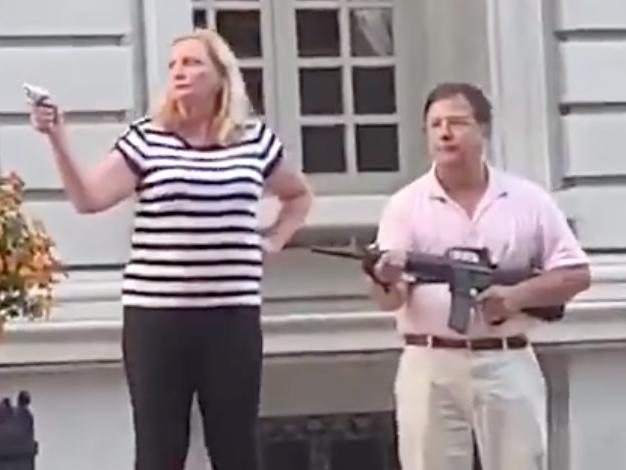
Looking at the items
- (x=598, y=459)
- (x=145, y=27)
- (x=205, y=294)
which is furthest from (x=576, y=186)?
(x=205, y=294)

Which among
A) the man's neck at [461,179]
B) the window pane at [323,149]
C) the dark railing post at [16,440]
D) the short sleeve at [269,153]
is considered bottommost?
the dark railing post at [16,440]

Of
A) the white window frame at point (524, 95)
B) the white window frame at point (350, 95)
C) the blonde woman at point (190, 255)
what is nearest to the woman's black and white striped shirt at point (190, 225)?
the blonde woman at point (190, 255)

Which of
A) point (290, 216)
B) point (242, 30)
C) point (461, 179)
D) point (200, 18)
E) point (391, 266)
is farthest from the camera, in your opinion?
point (242, 30)

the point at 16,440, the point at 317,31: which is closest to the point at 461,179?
the point at 16,440

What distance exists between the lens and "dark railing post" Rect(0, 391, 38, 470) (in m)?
6.15

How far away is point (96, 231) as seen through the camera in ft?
26.7

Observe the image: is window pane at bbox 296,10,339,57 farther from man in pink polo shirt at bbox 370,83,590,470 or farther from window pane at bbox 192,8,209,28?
man in pink polo shirt at bbox 370,83,590,470

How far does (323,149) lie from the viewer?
923 cm

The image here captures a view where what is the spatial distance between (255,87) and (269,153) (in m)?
2.69

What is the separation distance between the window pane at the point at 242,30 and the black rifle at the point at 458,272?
2810 mm

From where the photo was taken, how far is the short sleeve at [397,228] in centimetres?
645

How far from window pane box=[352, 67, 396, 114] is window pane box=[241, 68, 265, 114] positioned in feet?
1.51

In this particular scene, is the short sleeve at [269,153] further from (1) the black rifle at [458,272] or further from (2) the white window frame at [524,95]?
(2) the white window frame at [524,95]

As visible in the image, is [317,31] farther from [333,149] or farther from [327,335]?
[327,335]
